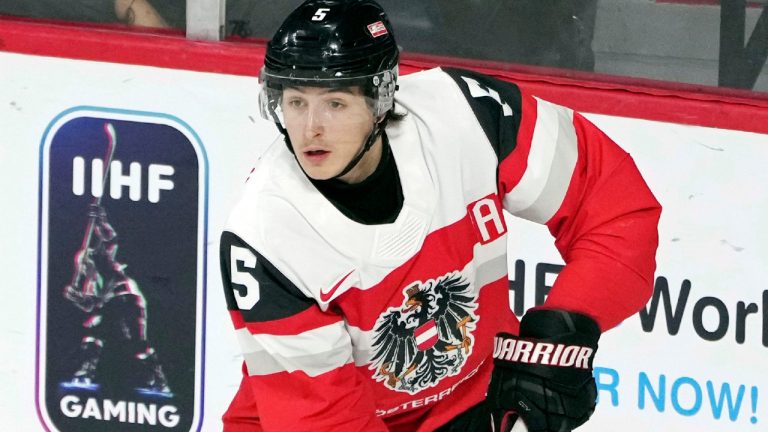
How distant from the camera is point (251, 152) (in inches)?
119

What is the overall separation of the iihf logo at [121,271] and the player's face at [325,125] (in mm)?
978

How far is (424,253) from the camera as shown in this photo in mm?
2195

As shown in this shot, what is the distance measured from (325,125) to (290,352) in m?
0.35

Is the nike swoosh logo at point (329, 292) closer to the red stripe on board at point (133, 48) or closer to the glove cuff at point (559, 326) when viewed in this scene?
the glove cuff at point (559, 326)

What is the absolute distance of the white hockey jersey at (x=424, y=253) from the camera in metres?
2.13

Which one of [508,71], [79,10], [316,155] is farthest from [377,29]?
[79,10]

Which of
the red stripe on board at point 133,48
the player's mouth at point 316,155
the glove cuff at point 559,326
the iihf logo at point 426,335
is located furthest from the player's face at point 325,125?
the red stripe on board at point 133,48

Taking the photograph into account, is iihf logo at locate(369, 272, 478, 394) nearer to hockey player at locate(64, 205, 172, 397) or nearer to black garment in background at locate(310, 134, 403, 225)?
black garment in background at locate(310, 134, 403, 225)

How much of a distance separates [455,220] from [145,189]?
105 centimetres

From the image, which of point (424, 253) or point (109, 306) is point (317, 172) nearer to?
point (424, 253)

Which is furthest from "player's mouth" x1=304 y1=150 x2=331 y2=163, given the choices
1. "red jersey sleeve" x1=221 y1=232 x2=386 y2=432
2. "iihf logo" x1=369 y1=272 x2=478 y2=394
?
"iihf logo" x1=369 y1=272 x2=478 y2=394

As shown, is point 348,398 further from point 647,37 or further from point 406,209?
point 647,37

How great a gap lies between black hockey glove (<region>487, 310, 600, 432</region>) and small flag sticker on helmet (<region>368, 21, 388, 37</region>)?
1.60 feet

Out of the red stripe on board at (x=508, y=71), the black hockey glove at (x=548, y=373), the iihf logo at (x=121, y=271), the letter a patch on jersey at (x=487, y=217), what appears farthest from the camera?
the iihf logo at (x=121, y=271)
